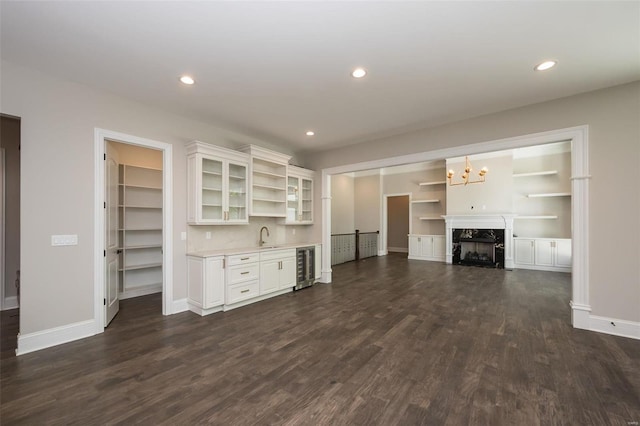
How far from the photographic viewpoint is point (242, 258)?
4.21m

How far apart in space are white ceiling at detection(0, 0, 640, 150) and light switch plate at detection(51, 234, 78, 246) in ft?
5.95

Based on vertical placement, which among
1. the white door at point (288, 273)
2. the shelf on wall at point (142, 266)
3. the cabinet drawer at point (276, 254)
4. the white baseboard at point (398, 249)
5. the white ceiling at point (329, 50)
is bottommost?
the white baseboard at point (398, 249)

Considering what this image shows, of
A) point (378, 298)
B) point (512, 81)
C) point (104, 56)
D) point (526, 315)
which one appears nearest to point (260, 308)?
point (378, 298)

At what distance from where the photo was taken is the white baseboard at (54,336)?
2719 millimetres

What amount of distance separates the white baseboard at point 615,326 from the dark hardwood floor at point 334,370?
5.3 inches

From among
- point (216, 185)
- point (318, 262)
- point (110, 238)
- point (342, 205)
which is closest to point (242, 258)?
point (216, 185)

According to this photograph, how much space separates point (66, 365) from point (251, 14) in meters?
3.55

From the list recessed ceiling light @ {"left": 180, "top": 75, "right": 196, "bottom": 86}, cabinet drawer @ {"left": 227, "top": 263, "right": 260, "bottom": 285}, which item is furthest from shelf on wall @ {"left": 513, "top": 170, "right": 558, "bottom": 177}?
recessed ceiling light @ {"left": 180, "top": 75, "right": 196, "bottom": 86}

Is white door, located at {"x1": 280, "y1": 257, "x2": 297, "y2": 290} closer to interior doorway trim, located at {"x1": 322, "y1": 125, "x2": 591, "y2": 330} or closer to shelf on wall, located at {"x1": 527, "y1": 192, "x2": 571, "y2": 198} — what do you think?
interior doorway trim, located at {"x1": 322, "y1": 125, "x2": 591, "y2": 330}

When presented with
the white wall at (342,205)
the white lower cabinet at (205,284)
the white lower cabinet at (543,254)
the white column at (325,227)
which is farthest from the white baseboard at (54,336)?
the white lower cabinet at (543,254)

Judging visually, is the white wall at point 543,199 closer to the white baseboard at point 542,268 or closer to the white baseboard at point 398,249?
the white baseboard at point 542,268

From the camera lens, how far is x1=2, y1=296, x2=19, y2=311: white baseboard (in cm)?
388

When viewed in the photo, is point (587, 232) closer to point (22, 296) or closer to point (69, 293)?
point (69, 293)

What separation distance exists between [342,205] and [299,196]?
14.3 ft
